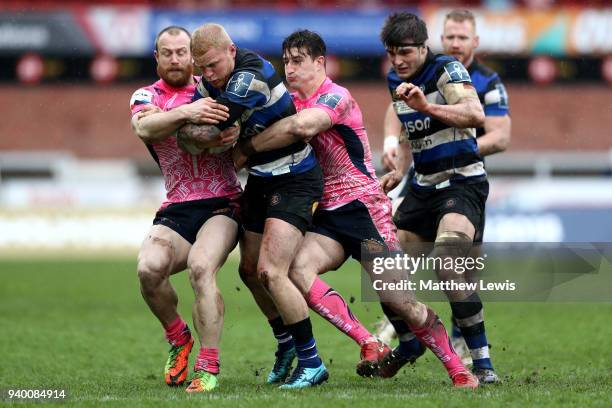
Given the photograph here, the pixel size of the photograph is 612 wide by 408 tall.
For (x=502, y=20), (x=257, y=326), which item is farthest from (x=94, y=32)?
(x=257, y=326)

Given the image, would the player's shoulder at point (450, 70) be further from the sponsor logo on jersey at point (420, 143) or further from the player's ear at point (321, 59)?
the player's ear at point (321, 59)

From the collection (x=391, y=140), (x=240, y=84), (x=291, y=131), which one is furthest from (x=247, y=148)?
(x=391, y=140)

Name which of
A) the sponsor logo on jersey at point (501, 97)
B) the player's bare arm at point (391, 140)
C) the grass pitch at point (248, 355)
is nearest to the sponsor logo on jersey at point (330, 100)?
the player's bare arm at point (391, 140)

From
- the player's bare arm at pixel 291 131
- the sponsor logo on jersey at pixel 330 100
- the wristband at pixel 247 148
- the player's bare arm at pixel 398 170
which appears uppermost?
the sponsor logo on jersey at pixel 330 100

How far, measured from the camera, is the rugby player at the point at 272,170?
7.05 m

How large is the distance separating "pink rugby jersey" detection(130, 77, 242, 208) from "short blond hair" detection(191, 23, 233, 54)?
730mm

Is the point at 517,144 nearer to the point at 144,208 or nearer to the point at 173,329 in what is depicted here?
the point at 144,208

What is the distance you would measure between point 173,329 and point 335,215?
4.50 feet

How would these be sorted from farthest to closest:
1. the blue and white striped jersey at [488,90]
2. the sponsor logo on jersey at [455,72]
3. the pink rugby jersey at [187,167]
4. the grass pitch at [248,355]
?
1. the blue and white striped jersey at [488,90]
2. the pink rugby jersey at [187,167]
3. the sponsor logo on jersey at [455,72]
4. the grass pitch at [248,355]

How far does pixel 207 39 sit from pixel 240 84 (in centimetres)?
34

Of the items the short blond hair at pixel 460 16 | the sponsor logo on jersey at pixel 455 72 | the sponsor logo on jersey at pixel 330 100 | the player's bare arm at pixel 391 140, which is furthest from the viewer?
the short blond hair at pixel 460 16

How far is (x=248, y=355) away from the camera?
31.0ft

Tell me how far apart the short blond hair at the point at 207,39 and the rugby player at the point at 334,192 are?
544mm

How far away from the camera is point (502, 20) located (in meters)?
31.0
